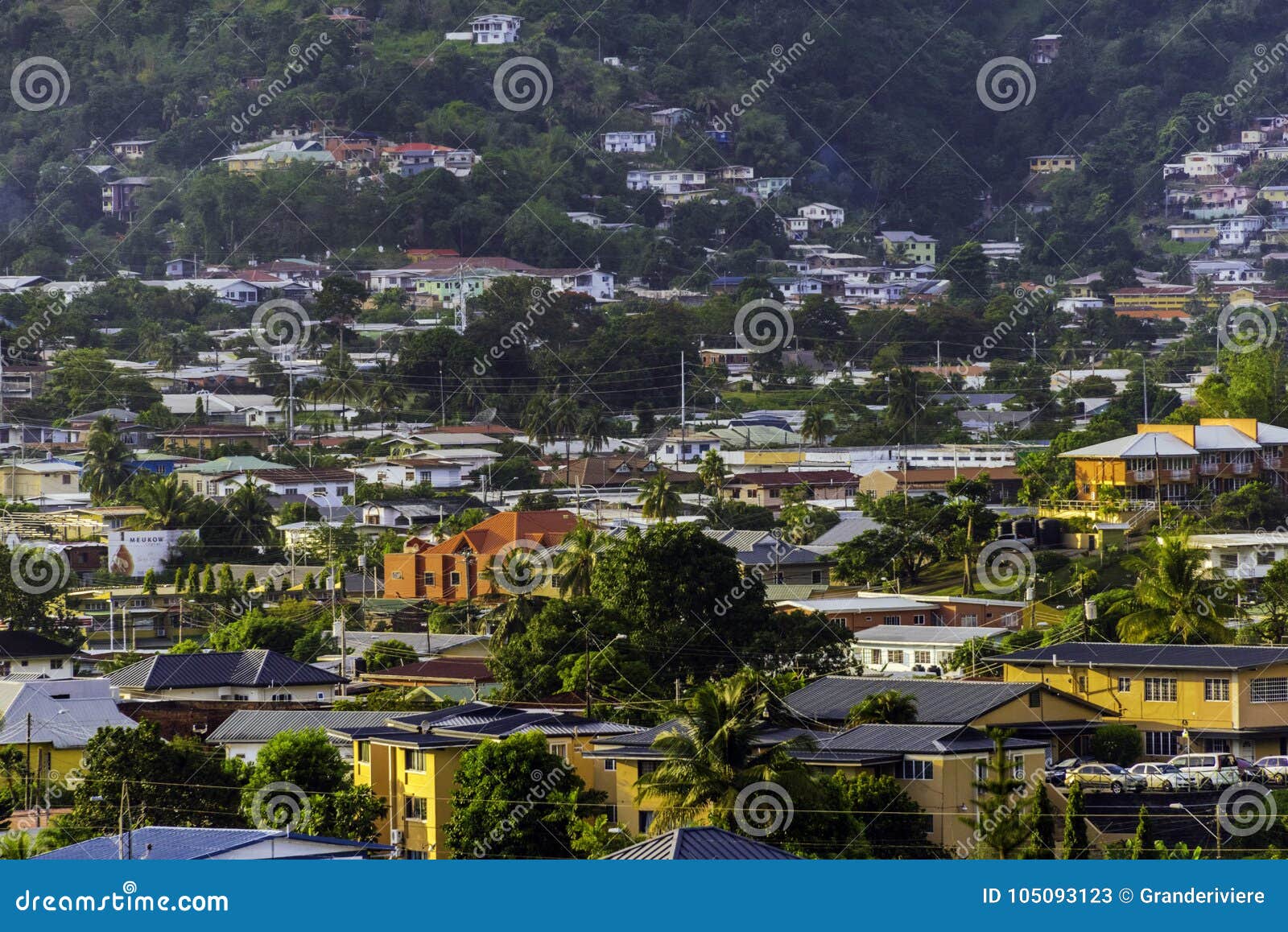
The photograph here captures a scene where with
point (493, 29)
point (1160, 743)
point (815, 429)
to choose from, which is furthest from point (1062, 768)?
point (493, 29)

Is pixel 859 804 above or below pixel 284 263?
below

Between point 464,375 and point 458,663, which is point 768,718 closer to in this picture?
point 458,663

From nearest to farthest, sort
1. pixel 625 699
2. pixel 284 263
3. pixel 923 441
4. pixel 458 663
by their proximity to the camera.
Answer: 1. pixel 625 699
2. pixel 458 663
3. pixel 923 441
4. pixel 284 263

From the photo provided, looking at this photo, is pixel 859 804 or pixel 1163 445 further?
pixel 1163 445

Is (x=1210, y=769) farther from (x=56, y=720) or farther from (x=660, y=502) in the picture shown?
(x=660, y=502)

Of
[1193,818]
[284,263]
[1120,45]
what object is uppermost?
[1120,45]

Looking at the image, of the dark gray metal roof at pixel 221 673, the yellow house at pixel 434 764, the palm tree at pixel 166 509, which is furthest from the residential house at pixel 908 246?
the yellow house at pixel 434 764

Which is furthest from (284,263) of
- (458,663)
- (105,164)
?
(458,663)
